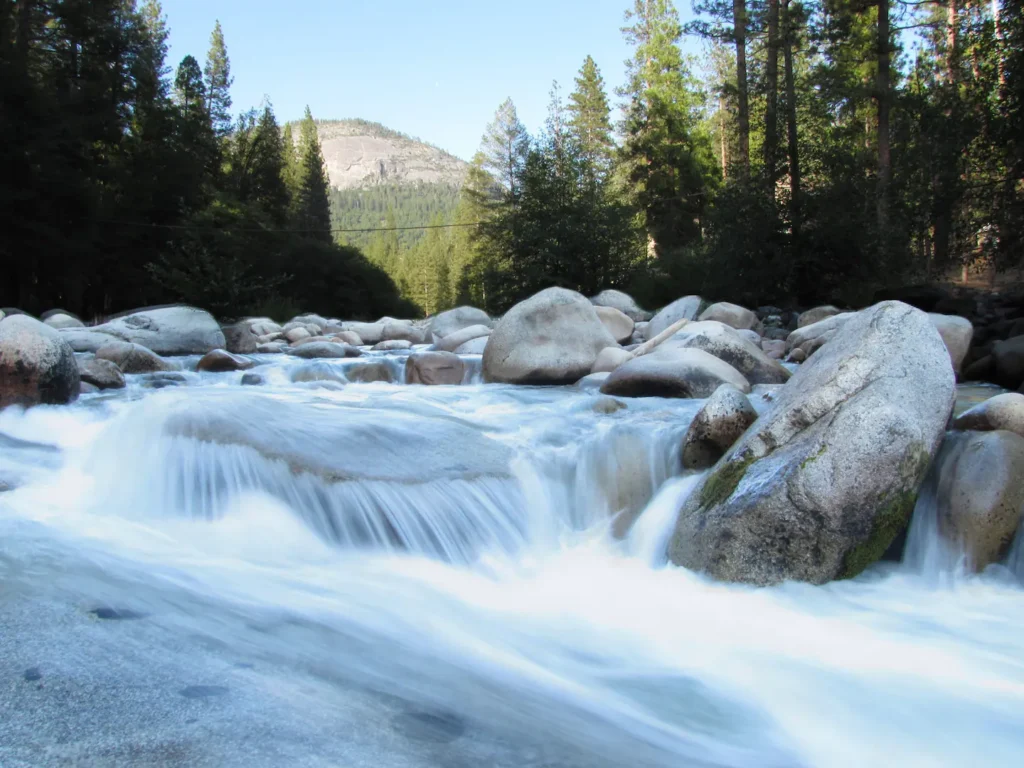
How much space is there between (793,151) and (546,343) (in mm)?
12192

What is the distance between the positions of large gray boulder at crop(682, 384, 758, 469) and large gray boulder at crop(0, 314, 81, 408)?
18.3 ft

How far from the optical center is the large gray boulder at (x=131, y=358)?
1084cm

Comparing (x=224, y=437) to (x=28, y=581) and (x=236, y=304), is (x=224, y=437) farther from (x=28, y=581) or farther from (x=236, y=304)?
(x=236, y=304)

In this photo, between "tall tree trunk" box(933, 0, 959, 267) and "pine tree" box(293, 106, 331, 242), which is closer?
"tall tree trunk" box(933, 0, 959, 267)

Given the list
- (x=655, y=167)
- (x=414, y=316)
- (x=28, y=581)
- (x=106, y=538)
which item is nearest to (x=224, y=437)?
(x=106, y=538)

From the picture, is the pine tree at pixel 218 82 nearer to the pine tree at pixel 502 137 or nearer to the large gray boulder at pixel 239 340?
the pine tree at pixel 502 137

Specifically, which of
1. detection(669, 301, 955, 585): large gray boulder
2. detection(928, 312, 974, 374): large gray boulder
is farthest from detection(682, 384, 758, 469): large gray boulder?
detection(928, 312, 974, 374): large gray boulder

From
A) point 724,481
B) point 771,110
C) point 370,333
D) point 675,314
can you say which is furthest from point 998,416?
point 771,110

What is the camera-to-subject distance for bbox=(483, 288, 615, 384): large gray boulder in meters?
9.65

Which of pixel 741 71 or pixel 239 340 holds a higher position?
pixel 741 71

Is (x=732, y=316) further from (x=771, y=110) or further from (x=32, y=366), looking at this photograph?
(x=32, y=366)

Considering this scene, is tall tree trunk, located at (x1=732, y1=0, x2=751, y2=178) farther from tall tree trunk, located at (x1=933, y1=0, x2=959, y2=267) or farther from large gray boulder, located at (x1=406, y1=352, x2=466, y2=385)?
large gray boulder, located at (x1=406, y1=352, x2=466, y2=385)

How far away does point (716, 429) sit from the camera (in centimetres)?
527

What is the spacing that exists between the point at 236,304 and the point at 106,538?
17781 millimetres
